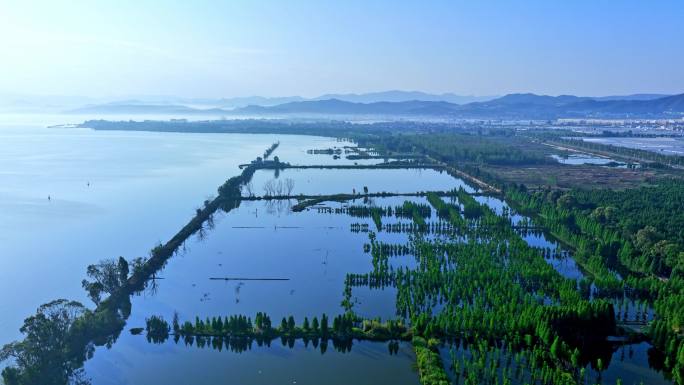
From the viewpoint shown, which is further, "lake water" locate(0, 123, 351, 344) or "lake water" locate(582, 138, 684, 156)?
"lake water" locate(582, 138, 684, 156)

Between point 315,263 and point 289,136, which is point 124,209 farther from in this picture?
point 289,136

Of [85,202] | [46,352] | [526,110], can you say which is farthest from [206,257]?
[526,110]

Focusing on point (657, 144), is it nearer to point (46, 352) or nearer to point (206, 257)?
point (206, 257)

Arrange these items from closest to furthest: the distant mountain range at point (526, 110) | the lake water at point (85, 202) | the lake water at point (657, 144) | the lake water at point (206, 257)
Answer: the lake water at point (206, 257), the lake water at point (85, 202), the lake water at point (657, 144), the distant mountain range at point (526, 110)

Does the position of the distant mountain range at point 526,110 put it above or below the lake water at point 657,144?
above

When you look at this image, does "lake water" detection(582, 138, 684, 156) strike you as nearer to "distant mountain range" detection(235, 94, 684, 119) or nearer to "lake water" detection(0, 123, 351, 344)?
"lake water" detection(0, 123, 351, 344)

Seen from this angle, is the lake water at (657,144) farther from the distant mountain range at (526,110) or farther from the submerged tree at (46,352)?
the distant mountain range at (526,110)

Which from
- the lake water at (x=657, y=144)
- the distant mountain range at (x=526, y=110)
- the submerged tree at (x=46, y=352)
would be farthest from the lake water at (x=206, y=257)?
the distant mountain range at (x=526, y=110)

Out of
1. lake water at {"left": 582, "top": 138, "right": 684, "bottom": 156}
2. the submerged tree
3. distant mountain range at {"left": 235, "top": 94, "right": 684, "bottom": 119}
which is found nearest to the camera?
the submerged tree

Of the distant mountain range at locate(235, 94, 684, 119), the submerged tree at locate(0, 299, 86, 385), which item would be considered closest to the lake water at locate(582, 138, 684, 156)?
the submerged tree at locate(0, 299, 86, 385)

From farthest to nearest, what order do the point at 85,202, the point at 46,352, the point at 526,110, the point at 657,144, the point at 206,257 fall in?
the point at 526,110
the point at 657,144
the point at 85,202
the point at 206,257
the point at 46,352

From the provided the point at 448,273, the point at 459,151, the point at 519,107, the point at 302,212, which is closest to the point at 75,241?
the point at 302,212
